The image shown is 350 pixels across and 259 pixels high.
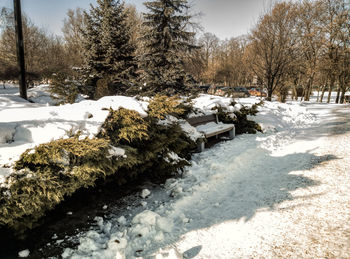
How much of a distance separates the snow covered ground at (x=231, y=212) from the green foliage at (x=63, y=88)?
2934mm

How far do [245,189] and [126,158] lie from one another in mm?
2026

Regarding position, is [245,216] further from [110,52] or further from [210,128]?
[110,52]

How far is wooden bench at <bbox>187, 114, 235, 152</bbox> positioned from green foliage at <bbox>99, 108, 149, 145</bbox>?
2126 mm

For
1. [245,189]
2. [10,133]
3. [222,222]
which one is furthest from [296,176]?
[10,133]


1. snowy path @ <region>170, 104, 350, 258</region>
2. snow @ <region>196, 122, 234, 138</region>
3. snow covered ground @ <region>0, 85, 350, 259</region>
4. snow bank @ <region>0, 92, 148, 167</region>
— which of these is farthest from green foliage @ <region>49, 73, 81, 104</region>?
snowy path @ <region>170, 104, 350, 258</region>

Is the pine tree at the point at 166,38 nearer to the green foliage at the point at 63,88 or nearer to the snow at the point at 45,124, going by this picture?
the green foliage at the point at 63,88

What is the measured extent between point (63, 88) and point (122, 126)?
4.52 metres

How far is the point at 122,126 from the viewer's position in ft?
9.55

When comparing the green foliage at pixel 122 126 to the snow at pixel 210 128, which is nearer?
the green foliage at pixel 122 126

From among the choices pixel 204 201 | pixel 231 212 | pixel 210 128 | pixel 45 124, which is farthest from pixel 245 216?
pixel 210 128

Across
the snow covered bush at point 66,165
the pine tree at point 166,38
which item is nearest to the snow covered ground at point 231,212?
the snow covered bush at point 66,165

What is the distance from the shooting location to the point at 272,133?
6.83 metres

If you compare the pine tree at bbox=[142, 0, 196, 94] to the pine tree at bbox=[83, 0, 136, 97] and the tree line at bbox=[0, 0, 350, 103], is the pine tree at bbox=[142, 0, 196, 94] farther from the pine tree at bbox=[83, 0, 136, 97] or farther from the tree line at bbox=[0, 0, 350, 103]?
the pine tree at bbox=[83, 0, 136, 97]

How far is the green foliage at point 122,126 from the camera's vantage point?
2.75m
